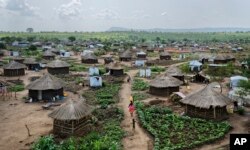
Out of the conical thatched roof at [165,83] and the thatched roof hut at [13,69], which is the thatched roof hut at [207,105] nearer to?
the conical thatched roof at [165,83]

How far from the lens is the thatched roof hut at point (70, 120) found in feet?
72.4

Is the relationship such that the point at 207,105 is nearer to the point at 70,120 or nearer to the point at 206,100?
the point at 206,100

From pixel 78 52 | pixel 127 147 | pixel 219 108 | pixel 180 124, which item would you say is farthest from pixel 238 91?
pixel 78 52

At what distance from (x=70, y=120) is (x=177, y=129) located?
292 inches

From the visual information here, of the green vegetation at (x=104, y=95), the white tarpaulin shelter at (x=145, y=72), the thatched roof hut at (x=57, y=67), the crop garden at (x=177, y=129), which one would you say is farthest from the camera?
the thatched roof hut at (x=57, y=67)

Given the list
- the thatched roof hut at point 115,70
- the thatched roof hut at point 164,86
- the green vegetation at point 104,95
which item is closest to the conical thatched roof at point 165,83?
the thatched roof hut at point 164,86

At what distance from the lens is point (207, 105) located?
25203 millimetres

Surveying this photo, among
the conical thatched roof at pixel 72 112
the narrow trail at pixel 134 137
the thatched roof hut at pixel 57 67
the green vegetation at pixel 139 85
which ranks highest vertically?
the thatched roof hut at pixel 57 67

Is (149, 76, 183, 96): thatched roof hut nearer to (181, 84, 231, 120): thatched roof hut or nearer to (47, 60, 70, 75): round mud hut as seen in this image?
(181, 84, 231, 120): thatched roof hut

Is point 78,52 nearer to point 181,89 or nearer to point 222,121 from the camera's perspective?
point 181,89

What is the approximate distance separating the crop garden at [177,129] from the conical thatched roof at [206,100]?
1.34 m

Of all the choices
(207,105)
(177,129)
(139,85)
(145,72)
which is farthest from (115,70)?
(177,129)

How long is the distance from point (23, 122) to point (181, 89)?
1896 centimetres

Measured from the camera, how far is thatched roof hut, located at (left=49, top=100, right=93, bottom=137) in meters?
22.1
